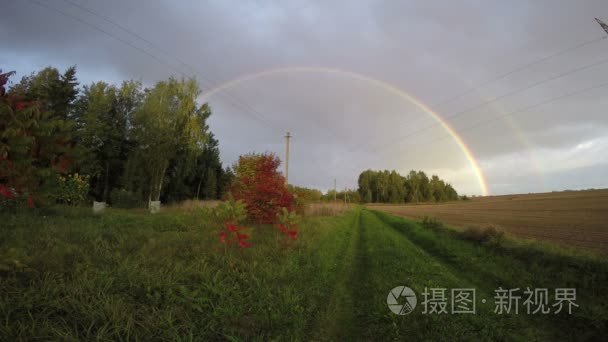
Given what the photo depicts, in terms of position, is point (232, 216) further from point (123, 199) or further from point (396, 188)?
point (396, 188)

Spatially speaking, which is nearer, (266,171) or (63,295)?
(63,295)

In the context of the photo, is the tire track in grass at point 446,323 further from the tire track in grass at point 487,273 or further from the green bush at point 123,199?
the green bush at point 123,199

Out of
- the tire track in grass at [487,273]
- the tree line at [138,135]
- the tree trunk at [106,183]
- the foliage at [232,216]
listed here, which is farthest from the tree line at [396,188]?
the foliage at [232,216]

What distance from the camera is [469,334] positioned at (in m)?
4.44

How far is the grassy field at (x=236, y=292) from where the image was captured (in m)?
3.69

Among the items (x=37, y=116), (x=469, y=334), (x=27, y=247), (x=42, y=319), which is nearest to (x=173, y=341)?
(x=42, y=319)

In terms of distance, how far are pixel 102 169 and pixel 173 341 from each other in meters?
38.3

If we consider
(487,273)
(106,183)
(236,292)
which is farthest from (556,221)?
(106,183)

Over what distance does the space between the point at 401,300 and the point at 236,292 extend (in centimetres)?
354

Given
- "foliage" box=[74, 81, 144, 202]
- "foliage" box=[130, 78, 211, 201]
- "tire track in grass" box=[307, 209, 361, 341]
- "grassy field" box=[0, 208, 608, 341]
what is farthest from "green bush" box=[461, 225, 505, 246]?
"foliage" box=[74, 81, 144, 202]

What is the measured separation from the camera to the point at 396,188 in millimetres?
134500

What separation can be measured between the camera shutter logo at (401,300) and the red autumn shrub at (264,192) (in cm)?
731

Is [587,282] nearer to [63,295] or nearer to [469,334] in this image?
[469,334]

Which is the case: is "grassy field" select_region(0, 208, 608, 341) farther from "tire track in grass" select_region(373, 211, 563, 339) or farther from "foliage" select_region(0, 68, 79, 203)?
"foliage" select_region(0, 68, 79, 203)
